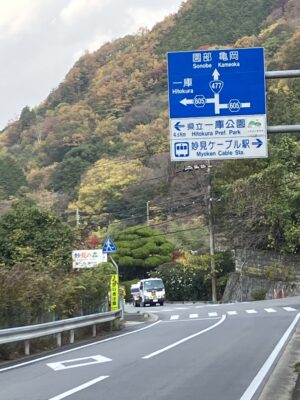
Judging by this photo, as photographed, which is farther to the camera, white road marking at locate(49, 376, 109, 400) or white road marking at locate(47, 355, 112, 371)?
white road marking at locate(47, 355, 112, 371)

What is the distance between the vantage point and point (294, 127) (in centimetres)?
1290

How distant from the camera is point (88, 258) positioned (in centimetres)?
2672

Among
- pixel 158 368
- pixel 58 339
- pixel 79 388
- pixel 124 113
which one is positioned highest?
pixel 124 113

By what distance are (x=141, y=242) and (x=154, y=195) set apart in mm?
16617

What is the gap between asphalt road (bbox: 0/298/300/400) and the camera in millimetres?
10414

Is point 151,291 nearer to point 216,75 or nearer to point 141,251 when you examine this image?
point 141,251

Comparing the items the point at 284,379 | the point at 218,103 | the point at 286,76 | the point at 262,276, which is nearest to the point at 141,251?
the point at 262,276

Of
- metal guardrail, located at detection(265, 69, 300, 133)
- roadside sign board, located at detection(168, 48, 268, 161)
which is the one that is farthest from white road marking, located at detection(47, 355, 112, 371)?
metal guardrail, located at detection(265, 69, 300, 133)

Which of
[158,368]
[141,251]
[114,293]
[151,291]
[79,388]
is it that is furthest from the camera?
[141,251]

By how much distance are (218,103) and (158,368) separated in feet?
19.6

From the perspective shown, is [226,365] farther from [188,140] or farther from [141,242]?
[141,242]

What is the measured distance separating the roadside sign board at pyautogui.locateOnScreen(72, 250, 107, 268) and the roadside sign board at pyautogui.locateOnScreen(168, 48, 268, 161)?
38.4 ft

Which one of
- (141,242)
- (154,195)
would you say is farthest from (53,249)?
(154,195)

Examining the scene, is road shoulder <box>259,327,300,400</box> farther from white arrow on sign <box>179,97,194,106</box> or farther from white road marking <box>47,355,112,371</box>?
white arrow on sign <box>179,97,194,106</box>
